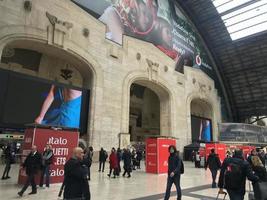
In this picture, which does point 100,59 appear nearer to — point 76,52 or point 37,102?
point 76,52

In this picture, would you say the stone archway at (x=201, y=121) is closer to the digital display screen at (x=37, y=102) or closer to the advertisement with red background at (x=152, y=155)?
the digital display screen at (x=37, y=102)

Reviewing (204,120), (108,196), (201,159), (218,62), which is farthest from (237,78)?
(108,196)

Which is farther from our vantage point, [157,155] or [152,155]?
[152,155]

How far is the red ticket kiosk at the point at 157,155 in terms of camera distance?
44.9ft

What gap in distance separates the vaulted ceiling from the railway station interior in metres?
0.17

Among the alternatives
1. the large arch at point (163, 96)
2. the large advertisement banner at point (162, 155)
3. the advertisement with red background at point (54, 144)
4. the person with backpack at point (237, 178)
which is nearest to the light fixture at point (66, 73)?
the large arch at point (163, 96)

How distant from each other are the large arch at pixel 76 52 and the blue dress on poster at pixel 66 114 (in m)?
1.04

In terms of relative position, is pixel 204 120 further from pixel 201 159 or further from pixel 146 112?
pixel 201 159

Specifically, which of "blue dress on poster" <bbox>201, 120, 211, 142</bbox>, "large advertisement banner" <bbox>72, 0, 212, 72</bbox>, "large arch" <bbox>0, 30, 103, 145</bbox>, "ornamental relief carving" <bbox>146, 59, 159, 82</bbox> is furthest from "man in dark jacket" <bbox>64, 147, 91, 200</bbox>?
"blue dress on poster" <bbox>201, 120, 211, 142</bbox>

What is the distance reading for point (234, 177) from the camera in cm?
411

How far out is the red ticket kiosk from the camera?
13.7 meters

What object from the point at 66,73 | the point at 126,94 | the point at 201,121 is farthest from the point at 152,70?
the point at 201,121

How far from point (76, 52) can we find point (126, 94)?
5.95 m

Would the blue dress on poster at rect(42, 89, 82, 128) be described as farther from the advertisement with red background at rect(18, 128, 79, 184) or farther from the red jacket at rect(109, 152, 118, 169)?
the advertisement with red background at rect(18, 128, 79, 184)
